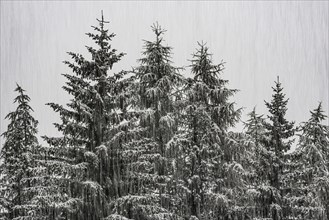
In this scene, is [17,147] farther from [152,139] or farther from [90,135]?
[152,139]

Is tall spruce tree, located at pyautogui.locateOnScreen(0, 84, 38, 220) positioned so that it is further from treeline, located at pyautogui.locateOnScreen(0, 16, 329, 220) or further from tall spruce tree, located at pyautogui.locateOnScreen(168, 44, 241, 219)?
tall spruce tree, located at pyautogui.locateOnScreen(168, 44, 241, 219)

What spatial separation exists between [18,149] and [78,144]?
24.9 feet

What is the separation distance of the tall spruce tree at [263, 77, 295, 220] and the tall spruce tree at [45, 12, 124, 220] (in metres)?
11.2

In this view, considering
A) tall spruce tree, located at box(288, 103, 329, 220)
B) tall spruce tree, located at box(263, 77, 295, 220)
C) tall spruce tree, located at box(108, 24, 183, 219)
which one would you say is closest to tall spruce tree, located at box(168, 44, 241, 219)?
tall spruce tree, located at box(108, 24, 183, 219)

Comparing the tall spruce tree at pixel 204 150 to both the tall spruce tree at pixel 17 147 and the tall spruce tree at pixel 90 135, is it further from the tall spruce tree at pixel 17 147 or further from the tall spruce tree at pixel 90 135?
the tall spruce tree at pixel 17 147

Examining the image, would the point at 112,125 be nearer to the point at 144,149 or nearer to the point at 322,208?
the point at 144,149

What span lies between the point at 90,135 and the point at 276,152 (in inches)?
517

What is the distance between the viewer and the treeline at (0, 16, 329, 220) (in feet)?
62.7

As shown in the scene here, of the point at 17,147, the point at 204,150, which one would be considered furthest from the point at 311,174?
the point at 17,147

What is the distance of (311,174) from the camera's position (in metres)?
28.5

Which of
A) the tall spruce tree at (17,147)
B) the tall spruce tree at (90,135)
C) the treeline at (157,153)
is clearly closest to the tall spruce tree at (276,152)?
the treeline at (157,153)

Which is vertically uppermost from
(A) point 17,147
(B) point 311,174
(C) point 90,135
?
(A) point 17,147

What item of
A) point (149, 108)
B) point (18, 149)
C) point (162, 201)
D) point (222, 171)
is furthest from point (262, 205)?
point (18, 149)

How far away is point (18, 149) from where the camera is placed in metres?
25.9
